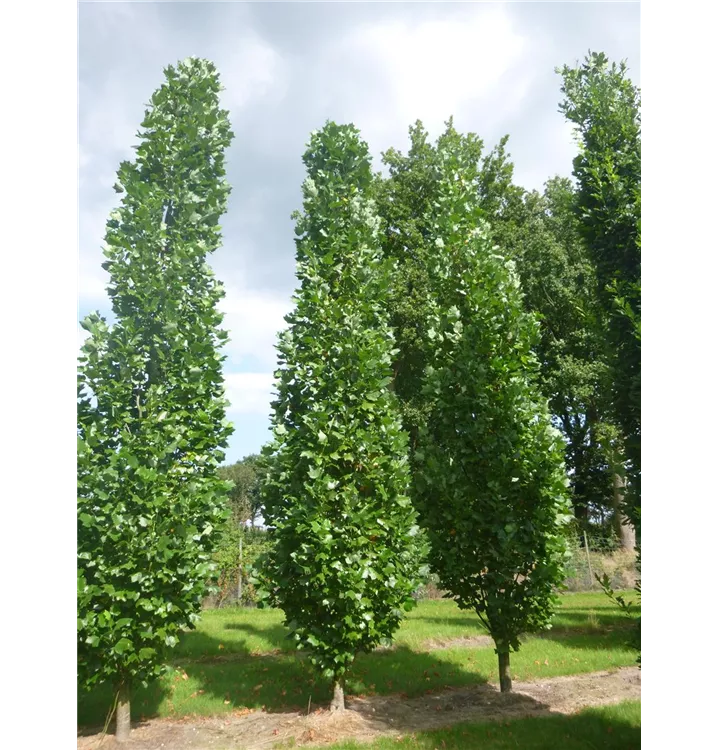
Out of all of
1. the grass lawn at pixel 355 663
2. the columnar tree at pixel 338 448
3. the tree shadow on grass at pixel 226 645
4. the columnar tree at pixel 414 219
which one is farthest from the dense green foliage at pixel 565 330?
the tree shadow on grass at pixel 226 645

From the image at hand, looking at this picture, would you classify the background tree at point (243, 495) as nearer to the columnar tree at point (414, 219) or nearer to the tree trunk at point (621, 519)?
the columnar tree at point (414, 219)

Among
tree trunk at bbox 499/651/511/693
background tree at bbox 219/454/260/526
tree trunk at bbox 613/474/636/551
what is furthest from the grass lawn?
background tree at bbox 219/454/260/526

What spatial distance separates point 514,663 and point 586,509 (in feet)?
46.9

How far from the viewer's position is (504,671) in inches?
372

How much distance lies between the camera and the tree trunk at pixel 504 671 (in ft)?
30.8

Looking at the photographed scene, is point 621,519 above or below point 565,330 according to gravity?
below

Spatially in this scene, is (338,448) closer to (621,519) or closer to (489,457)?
(489,457)

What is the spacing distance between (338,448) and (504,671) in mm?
4939

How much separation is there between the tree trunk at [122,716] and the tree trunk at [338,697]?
303 cm

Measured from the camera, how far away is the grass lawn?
843 centimetres

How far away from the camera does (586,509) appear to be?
23281mm

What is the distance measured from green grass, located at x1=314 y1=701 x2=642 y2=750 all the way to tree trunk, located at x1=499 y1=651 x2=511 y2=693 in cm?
180

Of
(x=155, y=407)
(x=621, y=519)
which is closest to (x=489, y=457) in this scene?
(x=621, y=519)

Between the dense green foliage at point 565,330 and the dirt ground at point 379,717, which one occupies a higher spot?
the dense green foliage at point 565,330
